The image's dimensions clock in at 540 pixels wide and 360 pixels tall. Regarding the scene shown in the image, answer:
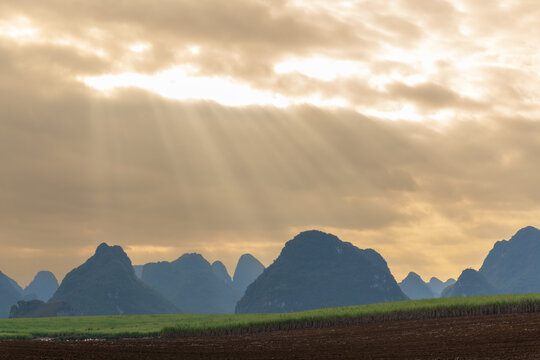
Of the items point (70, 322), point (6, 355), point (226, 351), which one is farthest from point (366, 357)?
point (70, 322)

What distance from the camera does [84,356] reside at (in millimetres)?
45438

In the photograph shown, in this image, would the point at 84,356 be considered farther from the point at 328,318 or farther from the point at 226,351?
the point at 328,318

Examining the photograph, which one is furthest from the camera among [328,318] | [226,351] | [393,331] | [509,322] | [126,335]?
[126,335]

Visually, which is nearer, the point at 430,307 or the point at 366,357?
the point at 366,357

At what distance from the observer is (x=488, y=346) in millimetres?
42812

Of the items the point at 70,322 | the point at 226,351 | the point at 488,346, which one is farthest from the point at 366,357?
the point at 70,322

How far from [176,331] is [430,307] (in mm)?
36347

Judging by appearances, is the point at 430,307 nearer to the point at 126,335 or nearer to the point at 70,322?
the point at 126,335

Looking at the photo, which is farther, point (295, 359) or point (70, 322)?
point (70, 322)

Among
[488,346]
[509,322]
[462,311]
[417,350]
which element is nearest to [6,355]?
[417,350]

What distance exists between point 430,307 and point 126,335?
52.8 metres

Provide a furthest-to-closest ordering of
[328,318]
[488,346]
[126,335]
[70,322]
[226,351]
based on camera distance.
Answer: [70,322] < [126,335] < [328,318] < [226,351] < [488,346]

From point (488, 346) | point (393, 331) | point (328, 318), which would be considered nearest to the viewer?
point (488, 346)

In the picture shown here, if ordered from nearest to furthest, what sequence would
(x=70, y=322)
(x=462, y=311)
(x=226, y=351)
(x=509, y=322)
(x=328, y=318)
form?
(x=226, y=351) < (x=509, y=322) < (x=462, y=311) < (x=328, y=318) < (x=70, y=322)
